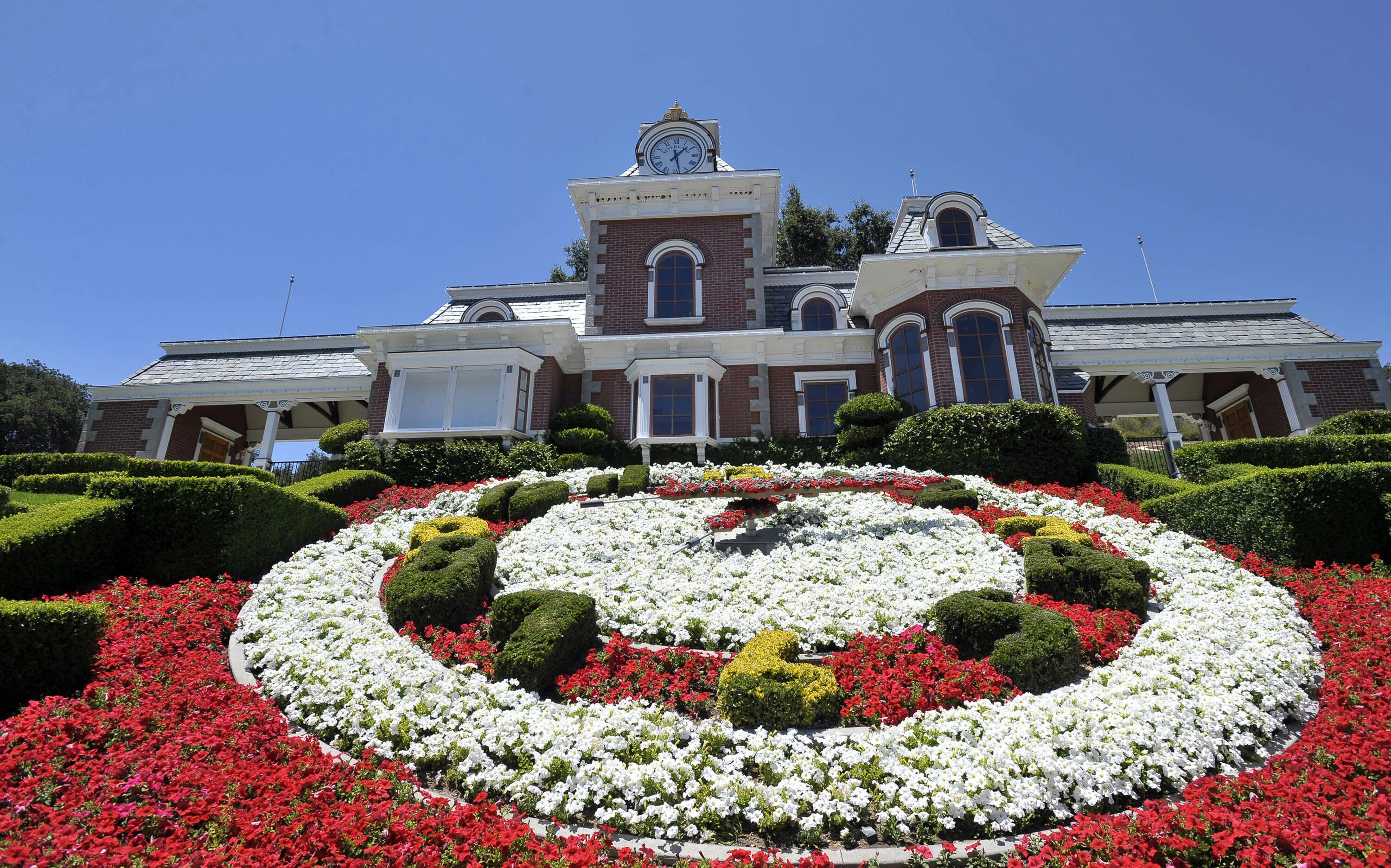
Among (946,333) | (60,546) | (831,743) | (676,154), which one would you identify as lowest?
(831,743)

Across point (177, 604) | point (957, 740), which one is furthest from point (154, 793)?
point (957, 740)

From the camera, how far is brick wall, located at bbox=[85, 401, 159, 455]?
69.6ft

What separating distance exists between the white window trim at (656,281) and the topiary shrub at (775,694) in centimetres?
1528

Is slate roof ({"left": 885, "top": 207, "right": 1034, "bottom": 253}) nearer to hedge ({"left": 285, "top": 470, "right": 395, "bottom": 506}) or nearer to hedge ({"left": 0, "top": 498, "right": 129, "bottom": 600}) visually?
hedge ({"left": 285, "top": 470, "right": 395, "bottom": 506})

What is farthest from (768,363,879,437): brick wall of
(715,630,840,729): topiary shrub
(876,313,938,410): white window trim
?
(715,630,840,729): topiary shrub

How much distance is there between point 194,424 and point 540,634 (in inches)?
855

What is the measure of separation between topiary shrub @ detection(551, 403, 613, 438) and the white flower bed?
1082 cm

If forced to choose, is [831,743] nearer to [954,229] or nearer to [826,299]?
[954,229]

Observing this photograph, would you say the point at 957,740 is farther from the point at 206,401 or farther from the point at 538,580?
the point at 206,401

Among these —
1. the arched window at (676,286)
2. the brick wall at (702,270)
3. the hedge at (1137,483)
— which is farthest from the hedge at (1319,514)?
the arched window at (676,286)

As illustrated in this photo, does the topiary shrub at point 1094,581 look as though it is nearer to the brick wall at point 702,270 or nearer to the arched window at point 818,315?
the arched window at point 818,315

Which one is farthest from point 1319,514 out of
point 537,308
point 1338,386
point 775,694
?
point 537,308

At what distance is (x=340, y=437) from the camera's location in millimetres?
18109

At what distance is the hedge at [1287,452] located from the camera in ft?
38.2
